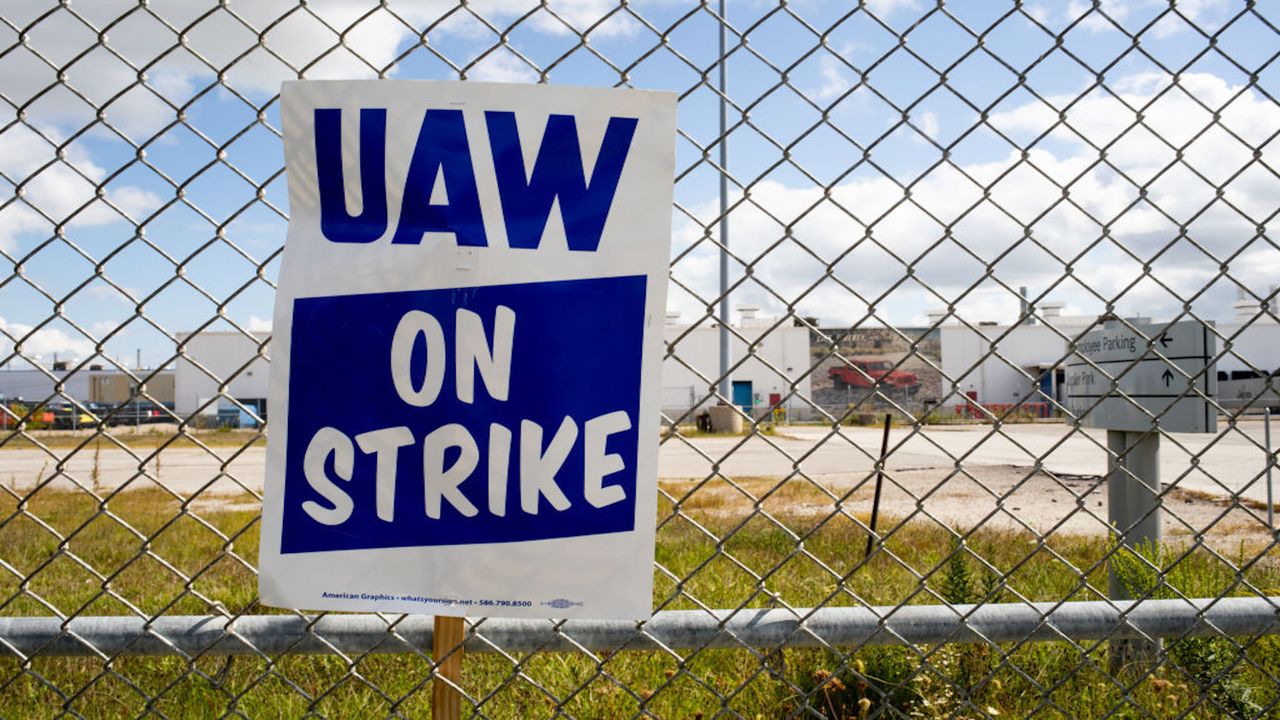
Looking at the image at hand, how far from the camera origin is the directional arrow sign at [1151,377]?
2613mm

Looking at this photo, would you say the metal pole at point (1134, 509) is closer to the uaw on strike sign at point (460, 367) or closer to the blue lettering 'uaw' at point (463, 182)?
the uaw on strike sign at point (460, 367)

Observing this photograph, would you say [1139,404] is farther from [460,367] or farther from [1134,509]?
[460,367]

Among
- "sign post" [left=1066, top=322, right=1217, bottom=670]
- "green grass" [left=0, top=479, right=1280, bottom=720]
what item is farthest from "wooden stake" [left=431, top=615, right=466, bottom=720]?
"sign post" [left=1066, top=322, right=1217, bottom=670]

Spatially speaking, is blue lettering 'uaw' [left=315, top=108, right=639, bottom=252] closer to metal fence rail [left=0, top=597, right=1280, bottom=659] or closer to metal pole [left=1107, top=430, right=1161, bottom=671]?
metal fence rail [left=0, top=597, right=1280, bottom=659]

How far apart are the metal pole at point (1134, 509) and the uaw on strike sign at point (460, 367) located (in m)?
2.20

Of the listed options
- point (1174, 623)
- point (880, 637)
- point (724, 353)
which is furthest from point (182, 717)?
point (724, 353)

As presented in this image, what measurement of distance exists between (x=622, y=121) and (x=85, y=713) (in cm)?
264

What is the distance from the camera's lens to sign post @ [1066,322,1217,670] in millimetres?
2654

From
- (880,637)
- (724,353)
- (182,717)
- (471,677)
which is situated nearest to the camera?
(880,637)

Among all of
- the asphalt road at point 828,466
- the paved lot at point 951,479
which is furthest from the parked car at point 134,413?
the asphalt road at point 828,466

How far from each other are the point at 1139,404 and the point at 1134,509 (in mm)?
483

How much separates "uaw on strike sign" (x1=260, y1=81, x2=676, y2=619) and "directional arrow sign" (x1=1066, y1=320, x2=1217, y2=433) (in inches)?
62.7

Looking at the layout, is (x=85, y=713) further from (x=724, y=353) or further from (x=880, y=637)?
Result: (x=724, y=353)

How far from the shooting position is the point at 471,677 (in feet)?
9.90
